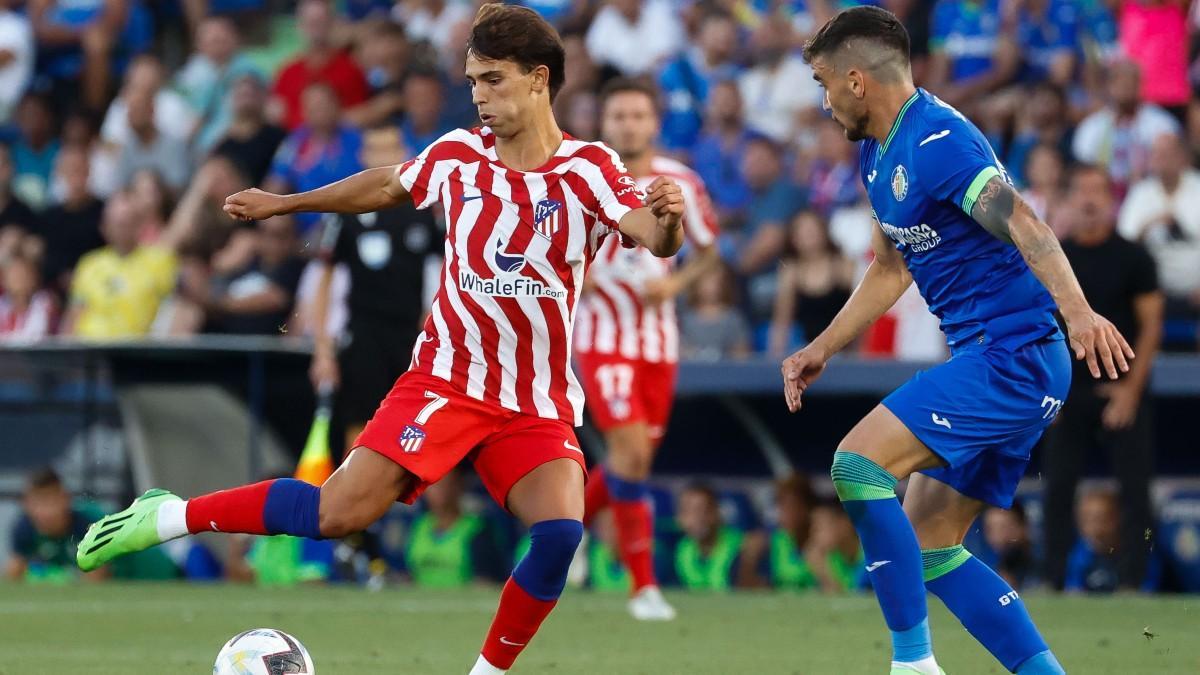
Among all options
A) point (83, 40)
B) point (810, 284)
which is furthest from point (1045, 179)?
point (83, 40)

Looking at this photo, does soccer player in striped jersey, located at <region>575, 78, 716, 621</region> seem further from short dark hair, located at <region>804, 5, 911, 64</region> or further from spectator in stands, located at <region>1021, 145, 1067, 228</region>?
short dark hair, located at <region>804, 5, 911, 64</region>

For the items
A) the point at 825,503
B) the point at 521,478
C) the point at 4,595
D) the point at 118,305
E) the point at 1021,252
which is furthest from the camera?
the point at 118,305

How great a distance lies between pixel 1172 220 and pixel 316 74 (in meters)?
7.42

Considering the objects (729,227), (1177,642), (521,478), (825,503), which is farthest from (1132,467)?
(521,478)

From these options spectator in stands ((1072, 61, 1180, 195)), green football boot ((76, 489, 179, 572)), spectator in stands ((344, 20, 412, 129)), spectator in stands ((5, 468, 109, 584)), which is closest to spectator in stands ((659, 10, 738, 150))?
spectator in stands ((344, 20, 412, 129))

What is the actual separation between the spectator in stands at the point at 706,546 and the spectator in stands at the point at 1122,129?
350cm

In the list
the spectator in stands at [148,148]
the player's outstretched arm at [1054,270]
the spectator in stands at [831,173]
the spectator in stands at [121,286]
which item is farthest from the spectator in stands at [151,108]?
the player's outstretched arm at [1054,270]

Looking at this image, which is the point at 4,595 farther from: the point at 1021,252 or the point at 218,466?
the point at 1021,252

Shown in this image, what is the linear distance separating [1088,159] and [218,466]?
6487 mm

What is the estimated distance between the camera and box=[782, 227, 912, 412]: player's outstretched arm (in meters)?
6.05

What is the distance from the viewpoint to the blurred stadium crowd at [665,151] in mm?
12273

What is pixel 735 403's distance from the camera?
13.0m

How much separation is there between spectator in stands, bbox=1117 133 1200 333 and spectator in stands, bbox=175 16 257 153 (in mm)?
7852

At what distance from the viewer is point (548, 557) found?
5.99m
